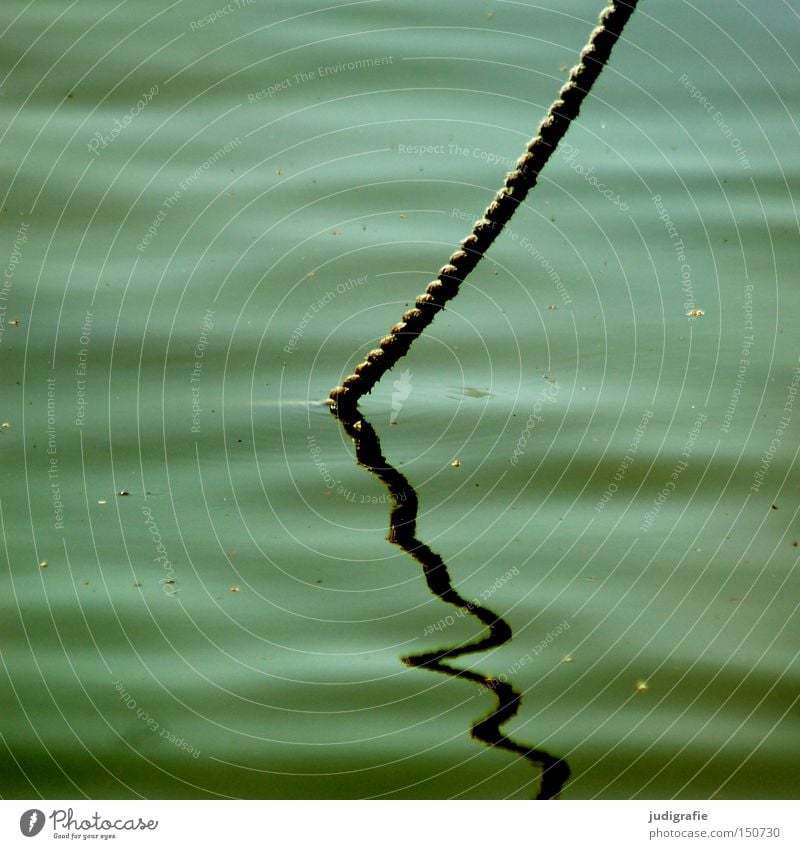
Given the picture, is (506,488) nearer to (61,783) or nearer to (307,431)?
(307,431)

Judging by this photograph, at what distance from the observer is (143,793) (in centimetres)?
55

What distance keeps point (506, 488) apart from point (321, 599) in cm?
15

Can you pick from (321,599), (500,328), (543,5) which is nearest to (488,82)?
(543,5)

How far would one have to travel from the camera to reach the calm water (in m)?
0.57

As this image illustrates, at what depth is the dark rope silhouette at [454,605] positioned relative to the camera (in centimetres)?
57

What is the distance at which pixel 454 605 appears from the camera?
0.60m
